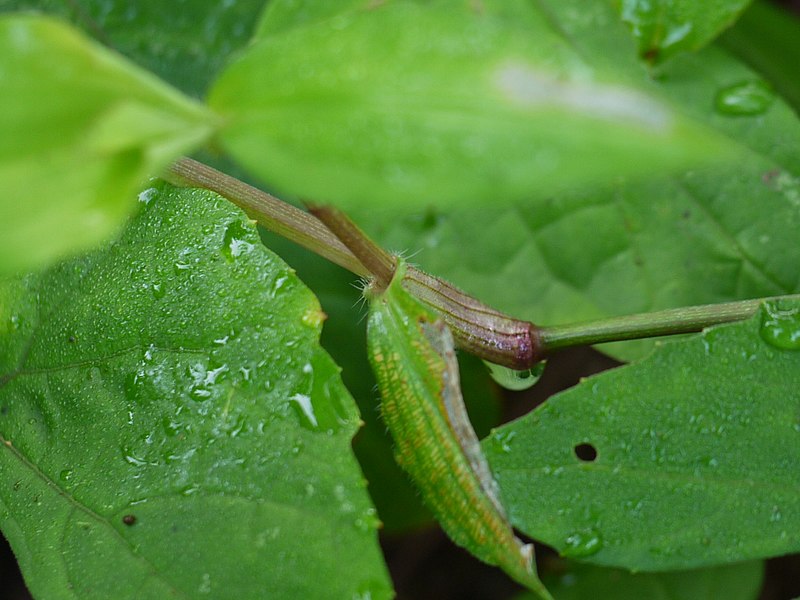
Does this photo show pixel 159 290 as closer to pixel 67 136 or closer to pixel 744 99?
pixel 67 136

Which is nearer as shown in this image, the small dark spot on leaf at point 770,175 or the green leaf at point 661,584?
the small dark spot on leaf at point 770,175

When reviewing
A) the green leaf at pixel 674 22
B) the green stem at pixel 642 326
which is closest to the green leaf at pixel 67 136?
the green stem at pixel 642 326

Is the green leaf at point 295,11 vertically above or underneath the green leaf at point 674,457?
above

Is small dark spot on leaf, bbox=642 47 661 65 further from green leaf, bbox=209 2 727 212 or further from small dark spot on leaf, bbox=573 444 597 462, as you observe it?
green leaf, bbox=209 2 727 212

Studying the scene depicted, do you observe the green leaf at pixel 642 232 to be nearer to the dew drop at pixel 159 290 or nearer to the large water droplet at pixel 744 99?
the large water droplet at pixel 744 99

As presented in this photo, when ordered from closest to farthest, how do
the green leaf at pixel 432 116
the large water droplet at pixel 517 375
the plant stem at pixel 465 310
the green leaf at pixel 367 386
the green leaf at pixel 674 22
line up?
the green leaf at pixel 432 116 < the plant stem at pixel 465 310 < the large water droplet at pixel 517 375 < the green leaf at pixel 674 22 < the green leaf at pixel 367 386

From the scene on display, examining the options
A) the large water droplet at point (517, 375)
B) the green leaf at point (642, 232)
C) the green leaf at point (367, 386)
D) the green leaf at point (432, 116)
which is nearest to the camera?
the green leaf at point (432, 116)
